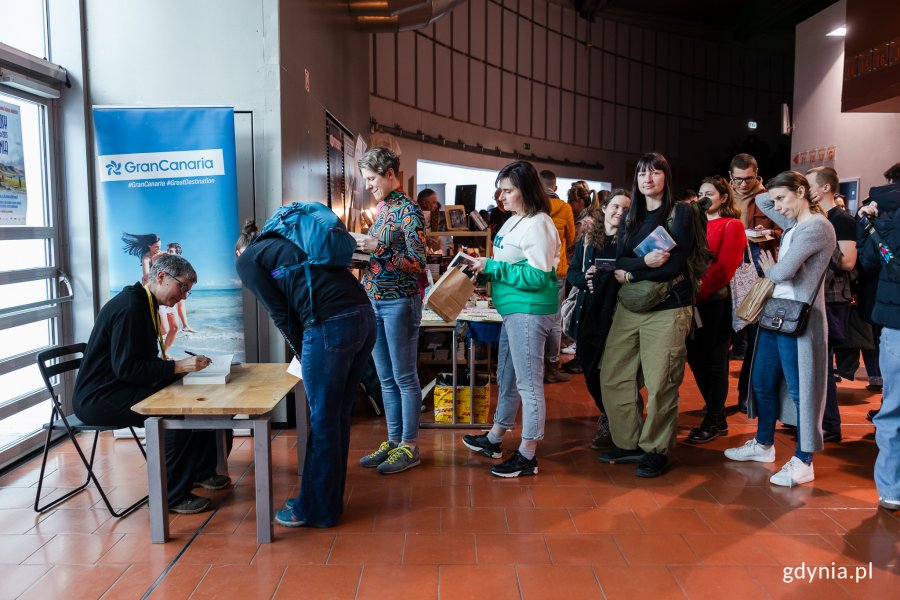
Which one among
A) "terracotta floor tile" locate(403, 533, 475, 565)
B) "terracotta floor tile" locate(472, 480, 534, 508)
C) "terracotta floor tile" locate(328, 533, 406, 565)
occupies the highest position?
"terracotta floor tile" locate(472, 480, 534, 508)

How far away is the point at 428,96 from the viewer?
10.6 metres

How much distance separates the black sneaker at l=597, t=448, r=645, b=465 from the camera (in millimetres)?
3836

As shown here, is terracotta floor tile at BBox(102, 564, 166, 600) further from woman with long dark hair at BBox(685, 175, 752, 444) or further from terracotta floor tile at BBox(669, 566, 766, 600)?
woman with long dark hair at BBox(685, 175, 752, 444)

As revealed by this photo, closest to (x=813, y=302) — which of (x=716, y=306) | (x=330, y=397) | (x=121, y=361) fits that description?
(x=716, y=306)

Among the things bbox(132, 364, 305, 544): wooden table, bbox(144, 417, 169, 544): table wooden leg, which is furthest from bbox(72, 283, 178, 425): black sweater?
bbox(144, 417, 169, 544): table wooden leg

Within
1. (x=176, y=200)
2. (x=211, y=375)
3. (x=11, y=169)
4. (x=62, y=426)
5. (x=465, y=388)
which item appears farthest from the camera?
(x=465, y=388)

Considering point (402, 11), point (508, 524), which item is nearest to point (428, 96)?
point (402, 11)

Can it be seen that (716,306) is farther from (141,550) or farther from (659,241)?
(141,550)

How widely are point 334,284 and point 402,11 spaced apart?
466cm

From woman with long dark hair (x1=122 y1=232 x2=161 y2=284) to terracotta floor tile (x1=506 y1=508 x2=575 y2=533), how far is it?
263 cm

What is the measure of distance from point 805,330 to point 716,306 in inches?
29.5

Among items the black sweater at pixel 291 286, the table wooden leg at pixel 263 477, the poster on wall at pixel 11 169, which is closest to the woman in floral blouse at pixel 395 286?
the black sweater at pixel 291 286

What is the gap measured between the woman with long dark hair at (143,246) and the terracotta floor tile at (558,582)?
9.52ft

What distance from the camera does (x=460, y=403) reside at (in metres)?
4.55
